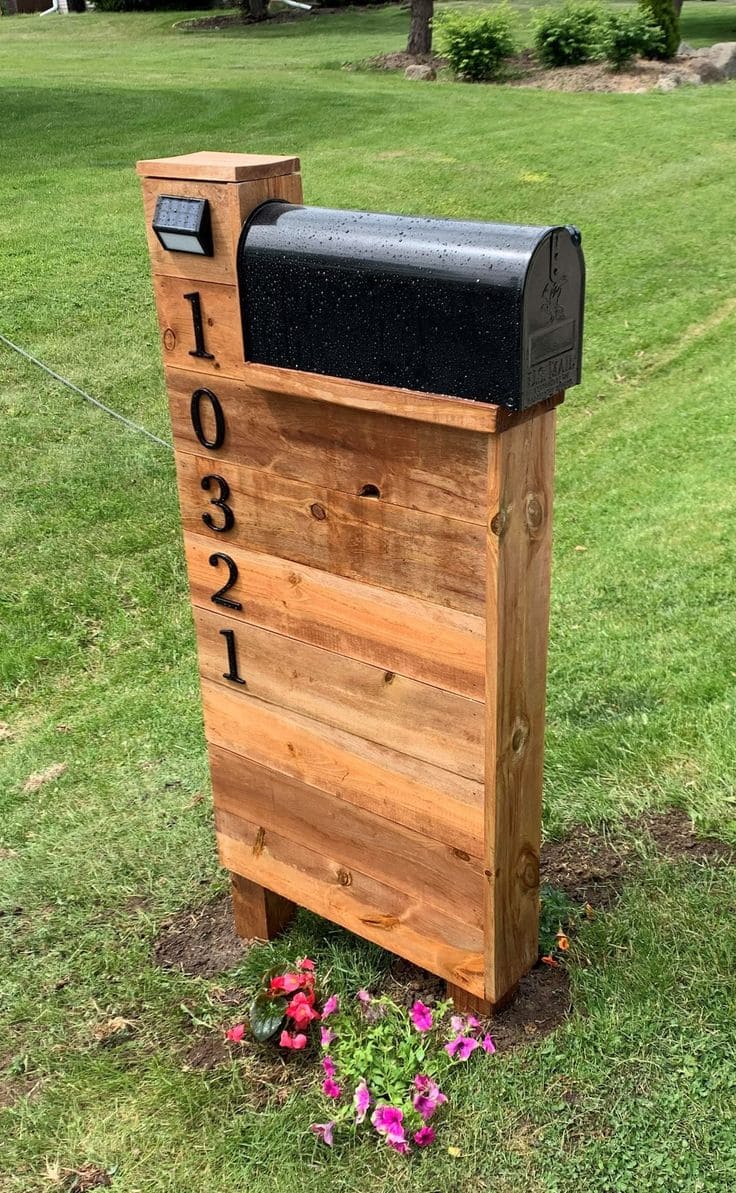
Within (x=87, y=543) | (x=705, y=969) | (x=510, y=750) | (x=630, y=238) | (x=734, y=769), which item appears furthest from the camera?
(x=630, y=238)

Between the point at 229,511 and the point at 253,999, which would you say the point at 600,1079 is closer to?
the point at 253,999

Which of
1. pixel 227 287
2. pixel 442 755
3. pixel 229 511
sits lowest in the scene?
pixel 442 755

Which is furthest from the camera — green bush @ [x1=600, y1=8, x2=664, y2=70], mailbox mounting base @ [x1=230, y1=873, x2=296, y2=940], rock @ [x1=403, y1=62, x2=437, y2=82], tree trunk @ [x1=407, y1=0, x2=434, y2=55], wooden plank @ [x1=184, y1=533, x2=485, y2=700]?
tree trunk @ [x1=407, y1=0, x2=434, y2=55]

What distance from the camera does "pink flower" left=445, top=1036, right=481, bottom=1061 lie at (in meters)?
2.23

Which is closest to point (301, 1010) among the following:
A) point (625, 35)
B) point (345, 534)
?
point (345, 534)

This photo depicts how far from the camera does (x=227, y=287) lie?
2.05 m

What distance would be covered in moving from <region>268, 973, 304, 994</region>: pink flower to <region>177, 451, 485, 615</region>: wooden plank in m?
0.96

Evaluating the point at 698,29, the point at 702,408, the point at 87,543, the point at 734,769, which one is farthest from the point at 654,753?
the point at 698,29

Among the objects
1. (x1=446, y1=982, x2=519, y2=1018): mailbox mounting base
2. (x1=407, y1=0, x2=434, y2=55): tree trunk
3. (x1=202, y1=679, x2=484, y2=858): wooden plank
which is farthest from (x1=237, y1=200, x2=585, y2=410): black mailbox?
(x1=407, y1=0, x2=434, y2=55): tree trunk

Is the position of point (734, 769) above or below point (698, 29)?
below

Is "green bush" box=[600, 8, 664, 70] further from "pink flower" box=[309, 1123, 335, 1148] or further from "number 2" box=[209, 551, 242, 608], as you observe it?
"pink flower" box=[309, 1123, 335, 1148]

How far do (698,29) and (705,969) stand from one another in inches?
1023

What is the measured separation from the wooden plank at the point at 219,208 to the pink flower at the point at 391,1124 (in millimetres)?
1648

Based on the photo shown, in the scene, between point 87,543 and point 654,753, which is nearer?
point 654,753
